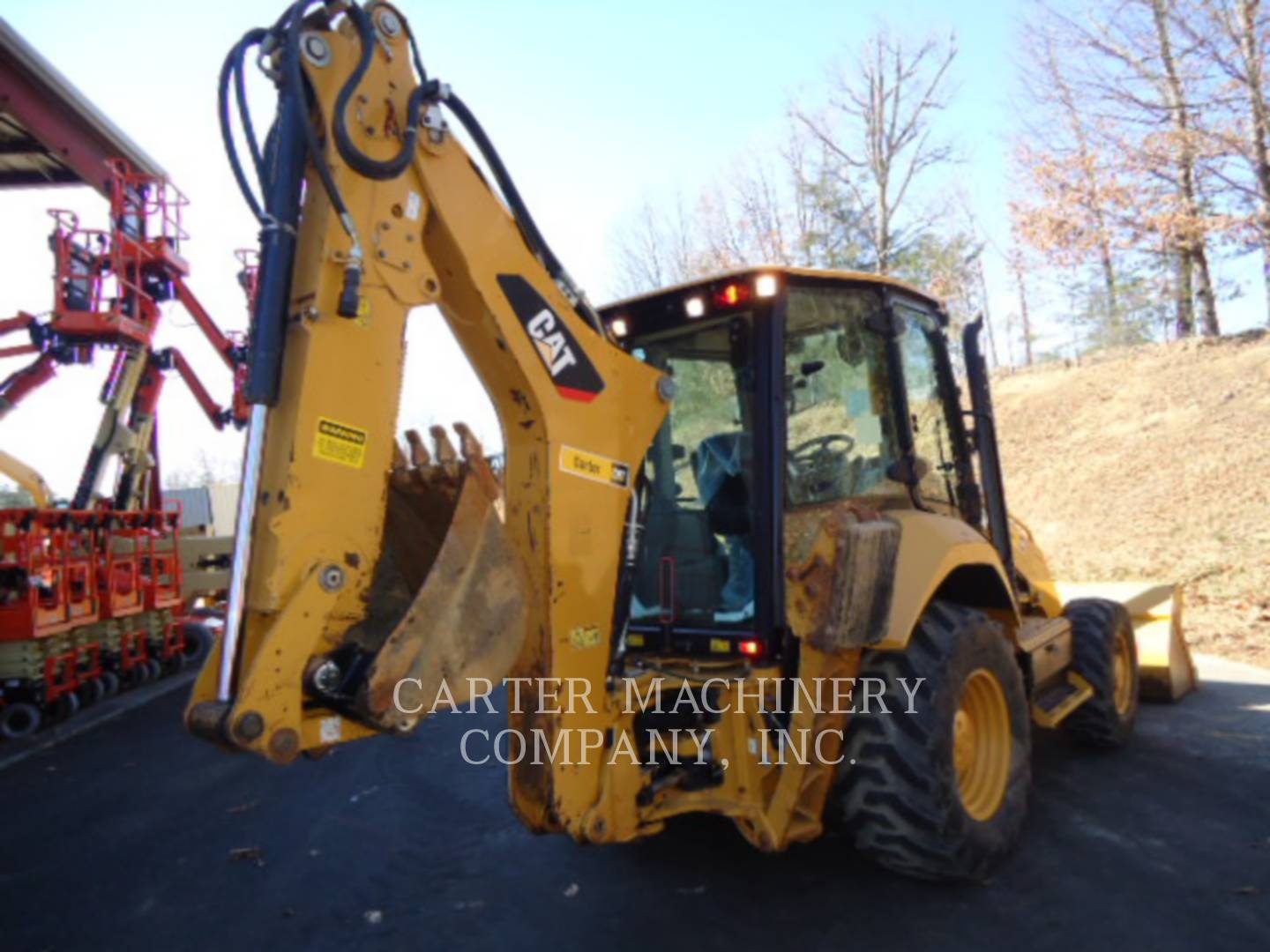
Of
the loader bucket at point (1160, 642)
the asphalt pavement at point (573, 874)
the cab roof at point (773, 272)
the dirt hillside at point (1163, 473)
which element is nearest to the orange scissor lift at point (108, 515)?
the asphalt pavement at point (573, 874)

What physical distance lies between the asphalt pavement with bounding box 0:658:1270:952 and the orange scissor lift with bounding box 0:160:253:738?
2.75 m

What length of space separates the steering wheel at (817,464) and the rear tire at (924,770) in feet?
2.20

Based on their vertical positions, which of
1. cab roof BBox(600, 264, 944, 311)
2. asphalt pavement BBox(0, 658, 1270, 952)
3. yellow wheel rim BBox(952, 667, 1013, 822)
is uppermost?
cab roof BBox(600, 264, 944, 311)

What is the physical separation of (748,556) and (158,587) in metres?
8.75

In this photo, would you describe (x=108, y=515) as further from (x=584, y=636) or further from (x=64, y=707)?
(x=584, y=636)

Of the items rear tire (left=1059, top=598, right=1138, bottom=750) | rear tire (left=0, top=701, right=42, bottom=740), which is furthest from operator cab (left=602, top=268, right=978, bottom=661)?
rear tire (left=0, top=701, right=42, bottom=740)

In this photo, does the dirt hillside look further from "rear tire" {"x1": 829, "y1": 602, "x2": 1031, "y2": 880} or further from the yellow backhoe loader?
the yellow backhoe loader

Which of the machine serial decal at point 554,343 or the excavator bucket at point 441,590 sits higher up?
the machine serial decal at point 554,343

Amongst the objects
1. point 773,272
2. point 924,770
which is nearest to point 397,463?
point 773,272

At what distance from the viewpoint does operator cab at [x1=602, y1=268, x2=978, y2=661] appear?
3.32 metres

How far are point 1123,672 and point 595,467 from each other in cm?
425

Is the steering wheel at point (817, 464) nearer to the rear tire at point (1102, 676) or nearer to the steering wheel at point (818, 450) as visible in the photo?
the steering wheel at point (818, 450)

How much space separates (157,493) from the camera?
11781 millimetres

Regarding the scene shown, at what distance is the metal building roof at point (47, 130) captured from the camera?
10.8 metres
